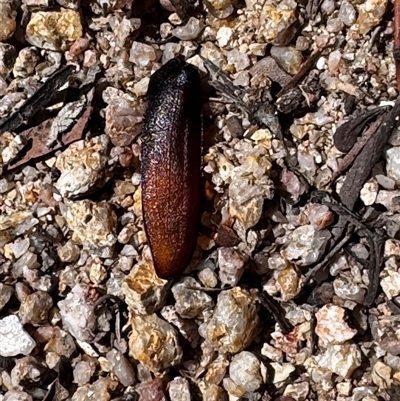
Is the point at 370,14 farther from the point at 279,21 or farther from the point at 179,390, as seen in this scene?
the point at 179,390

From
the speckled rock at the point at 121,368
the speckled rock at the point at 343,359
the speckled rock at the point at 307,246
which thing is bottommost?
the speckled rock at the point at 121,368

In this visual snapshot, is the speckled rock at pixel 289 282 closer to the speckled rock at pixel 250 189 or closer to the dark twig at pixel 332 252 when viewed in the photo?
the dark twig at pixel 332 252

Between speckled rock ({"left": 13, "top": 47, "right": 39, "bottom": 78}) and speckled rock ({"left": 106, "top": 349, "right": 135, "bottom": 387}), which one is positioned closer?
speckled rock ({"left": 106, "top": 349, "right": 135, "bottom": 387})

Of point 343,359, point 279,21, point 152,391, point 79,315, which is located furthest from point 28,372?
point 279,21

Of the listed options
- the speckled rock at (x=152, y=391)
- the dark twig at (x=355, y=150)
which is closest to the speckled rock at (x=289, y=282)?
the dark twig at (x=355, y=150)

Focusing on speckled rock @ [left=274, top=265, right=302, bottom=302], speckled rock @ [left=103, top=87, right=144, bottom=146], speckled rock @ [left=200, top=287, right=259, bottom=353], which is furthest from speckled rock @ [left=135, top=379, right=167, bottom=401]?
speckled rock @ [left=103, top=87, right=144, bottom=146]

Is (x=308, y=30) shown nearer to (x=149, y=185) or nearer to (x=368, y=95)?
(x=368, y=95)

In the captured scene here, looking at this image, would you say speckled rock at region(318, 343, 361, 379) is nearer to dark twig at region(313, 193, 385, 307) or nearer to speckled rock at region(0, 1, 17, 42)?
dark twig at region(313, 193, 385, 307)
